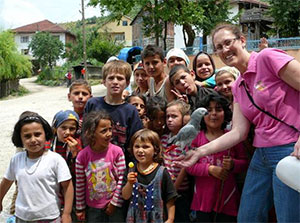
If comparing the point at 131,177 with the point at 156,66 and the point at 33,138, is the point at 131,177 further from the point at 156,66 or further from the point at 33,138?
the point at 156,66

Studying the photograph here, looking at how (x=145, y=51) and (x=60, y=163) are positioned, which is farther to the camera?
(x=145, y=51)

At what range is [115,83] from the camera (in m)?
3.03

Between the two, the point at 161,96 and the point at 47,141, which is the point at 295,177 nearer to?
the point at 161,96

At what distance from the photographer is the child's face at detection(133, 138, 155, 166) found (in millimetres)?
2725

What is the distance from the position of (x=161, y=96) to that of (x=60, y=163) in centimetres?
133

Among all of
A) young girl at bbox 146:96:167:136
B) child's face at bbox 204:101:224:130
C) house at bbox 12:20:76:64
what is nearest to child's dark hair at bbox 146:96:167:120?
young girl at bbox 146:96:167:136

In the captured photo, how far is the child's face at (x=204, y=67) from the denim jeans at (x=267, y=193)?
5.10 ft

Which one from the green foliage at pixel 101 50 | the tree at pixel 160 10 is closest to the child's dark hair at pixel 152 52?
the tree at pixel 160 10

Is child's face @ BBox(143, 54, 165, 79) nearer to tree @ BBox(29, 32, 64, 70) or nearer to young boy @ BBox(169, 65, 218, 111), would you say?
young boy @ BBox(169, 65, 218, 111)

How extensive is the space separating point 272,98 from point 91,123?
1504 mm

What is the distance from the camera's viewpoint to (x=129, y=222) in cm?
274

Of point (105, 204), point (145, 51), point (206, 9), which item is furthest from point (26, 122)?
point (206, 9)

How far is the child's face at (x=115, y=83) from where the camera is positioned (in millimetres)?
3029

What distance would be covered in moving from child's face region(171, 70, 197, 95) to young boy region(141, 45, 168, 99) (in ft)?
1.01
